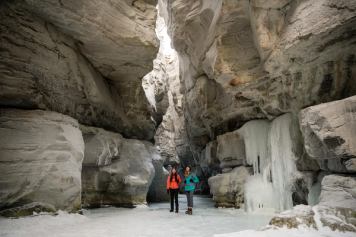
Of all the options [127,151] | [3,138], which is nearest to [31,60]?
[3,138]

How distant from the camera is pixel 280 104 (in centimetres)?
1123

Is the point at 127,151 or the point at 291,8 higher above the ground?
the point at 291,8

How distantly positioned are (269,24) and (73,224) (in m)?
8.73

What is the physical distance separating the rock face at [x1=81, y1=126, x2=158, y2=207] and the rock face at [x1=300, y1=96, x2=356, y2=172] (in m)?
8.39

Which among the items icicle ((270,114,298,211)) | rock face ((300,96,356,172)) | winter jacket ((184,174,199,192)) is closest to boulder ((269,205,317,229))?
rock face ((300,96,356,172))

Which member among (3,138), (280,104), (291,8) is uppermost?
(291,8)

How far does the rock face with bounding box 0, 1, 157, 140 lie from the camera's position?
325 inches

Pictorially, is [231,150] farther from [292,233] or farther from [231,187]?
[292,233]

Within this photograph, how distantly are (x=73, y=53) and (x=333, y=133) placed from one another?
8638 millimetres

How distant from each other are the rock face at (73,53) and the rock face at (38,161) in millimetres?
725

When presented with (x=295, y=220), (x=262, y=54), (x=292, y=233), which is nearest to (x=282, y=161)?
(x=262, y=54)

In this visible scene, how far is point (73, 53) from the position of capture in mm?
10188

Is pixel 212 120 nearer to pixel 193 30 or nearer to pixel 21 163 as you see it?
pixel 193 30

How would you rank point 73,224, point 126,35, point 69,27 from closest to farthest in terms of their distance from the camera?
point 73,224 → point 69,27 → point 126,35
